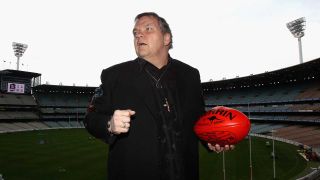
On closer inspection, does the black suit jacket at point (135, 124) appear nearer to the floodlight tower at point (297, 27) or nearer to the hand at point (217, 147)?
the hand at point (217, 147)

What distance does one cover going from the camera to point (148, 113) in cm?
322

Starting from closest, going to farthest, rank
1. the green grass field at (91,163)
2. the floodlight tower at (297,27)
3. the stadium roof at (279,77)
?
the green grass field at (91,163), the stadium roof at (279,77), the floodlight tower at (297,27)

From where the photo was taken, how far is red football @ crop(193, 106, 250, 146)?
3.91m

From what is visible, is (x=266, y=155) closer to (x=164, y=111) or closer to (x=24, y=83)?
(x=164, y=111)

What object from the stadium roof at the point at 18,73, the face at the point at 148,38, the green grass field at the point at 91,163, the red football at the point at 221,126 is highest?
the stadium roof at the point at 18,73

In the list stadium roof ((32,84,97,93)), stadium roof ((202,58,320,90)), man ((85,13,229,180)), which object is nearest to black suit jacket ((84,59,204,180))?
man ((85,13,229,180))

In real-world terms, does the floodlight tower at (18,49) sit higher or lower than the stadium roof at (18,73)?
higher

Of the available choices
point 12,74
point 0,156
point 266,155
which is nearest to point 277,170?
point 266,155

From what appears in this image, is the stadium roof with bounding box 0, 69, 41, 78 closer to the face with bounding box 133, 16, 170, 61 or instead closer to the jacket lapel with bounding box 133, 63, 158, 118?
the face with bounding box 133, 16, 170, 61

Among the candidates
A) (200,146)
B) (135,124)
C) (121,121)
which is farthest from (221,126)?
(200,146)

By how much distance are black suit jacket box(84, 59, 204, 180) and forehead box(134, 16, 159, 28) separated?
45 centimetres

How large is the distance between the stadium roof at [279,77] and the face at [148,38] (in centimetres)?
4990

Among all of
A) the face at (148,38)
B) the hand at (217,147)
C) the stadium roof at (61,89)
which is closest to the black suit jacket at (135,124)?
the face at (148,38)

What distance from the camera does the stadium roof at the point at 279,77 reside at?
53447mm
